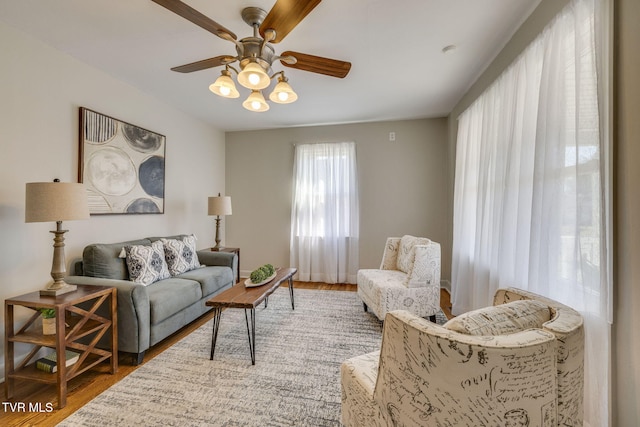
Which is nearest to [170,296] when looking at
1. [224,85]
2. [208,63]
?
[224,85]

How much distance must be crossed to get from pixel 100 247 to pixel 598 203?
352 cm

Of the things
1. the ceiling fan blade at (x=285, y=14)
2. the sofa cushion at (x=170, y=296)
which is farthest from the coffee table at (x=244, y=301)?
the ceiling fan blade at (x=285, y=14)

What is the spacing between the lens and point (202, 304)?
9.33 ft

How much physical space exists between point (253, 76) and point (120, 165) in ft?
7.03

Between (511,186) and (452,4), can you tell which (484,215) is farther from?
(452,4)

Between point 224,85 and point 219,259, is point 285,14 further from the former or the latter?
point 219,259

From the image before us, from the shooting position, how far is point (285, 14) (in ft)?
4.77

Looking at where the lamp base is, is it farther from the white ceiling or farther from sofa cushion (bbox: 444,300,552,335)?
sofa cushion (bbox: 444,300,552,335)

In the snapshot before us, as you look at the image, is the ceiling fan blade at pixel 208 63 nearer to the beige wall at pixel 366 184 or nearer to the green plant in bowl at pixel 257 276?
the green plant in bowl at pixel 257 276

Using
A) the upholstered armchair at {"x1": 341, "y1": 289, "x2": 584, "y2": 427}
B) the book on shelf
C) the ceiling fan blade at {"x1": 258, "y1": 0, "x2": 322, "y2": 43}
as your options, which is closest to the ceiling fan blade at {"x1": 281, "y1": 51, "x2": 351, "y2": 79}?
the ceiling fan blade at {"x1": 258, "y1": 0, "x2": 322, "y2": 43}

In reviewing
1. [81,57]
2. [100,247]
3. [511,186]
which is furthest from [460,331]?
[81,57]

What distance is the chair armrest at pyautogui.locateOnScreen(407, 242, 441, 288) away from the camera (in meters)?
2.57

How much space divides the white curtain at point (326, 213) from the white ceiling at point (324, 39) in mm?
1181

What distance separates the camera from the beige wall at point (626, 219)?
3.62ft
